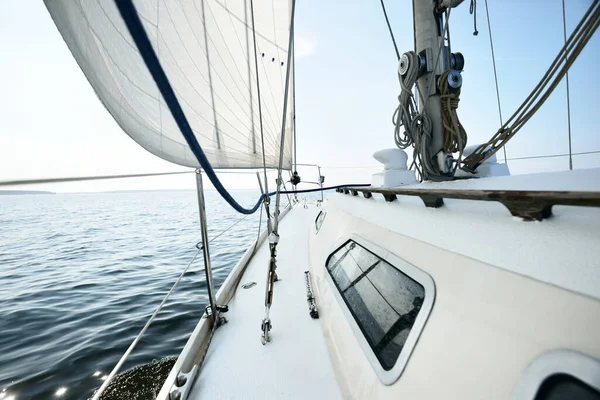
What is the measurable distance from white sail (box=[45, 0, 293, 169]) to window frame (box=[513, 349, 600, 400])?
1.78 meters

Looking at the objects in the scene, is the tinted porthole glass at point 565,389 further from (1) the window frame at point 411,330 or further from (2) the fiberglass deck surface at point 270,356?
(2) the fiberglass deck surface at point 270,356

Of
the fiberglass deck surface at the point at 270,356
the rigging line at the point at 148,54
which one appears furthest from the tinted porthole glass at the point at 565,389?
A: the rigging line at the point at 148,54

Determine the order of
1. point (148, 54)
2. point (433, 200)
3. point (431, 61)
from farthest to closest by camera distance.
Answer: point (431, 61) < point (433, 200) < point (148, 54)

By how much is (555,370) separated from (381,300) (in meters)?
0.78

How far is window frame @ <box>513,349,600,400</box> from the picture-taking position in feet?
1.43

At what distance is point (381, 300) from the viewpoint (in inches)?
48.9

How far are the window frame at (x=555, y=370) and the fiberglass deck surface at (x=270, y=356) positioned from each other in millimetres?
956

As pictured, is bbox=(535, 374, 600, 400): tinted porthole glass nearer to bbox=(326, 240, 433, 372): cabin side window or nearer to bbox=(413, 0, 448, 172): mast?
bbox=(326, 240, 433, 372): cabin side window

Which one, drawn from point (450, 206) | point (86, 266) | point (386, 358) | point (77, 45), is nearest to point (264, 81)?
point (77, 45)

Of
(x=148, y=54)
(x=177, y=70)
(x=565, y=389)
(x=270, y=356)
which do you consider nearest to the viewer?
(x=565, y=389)

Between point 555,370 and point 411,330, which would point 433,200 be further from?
point 555,370

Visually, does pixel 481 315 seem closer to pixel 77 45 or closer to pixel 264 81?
pixel 77 45

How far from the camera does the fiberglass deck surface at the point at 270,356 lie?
4.45 ft

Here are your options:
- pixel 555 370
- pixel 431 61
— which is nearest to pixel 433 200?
pixel 555 370
